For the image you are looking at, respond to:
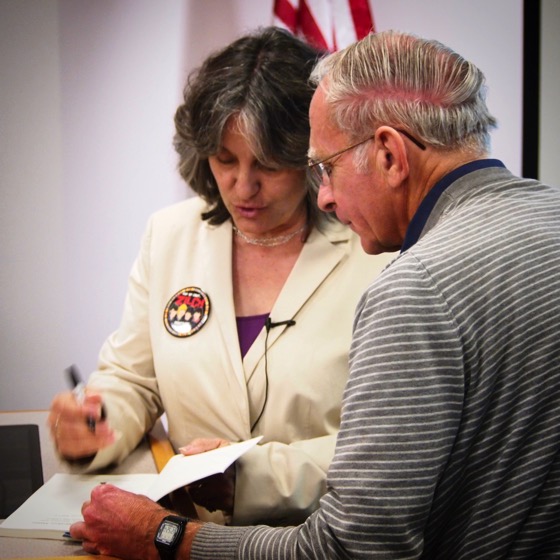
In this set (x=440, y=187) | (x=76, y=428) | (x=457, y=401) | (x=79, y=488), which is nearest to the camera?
(x=457, y=401)

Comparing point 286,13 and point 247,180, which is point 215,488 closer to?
point 247,180

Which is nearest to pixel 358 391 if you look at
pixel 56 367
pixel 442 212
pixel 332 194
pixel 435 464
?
pixel 435 464

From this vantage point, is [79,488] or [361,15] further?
[361,15]

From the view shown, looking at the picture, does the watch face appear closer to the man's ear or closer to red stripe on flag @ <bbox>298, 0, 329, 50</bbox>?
the man's ear

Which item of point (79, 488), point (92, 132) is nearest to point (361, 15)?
point (92, 132)

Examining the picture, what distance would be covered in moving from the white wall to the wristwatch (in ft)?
5.72

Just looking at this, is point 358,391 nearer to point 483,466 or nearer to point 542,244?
point 483,466

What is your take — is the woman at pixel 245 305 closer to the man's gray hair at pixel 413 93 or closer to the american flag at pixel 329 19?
the man's gray hair at pixel 413 93

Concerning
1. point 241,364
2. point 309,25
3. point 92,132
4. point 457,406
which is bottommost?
point 241,364

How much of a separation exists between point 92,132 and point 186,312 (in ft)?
4.21

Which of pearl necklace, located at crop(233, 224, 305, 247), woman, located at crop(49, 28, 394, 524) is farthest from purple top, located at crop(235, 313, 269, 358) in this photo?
pearl necklace, located at crop(233, 224, 305, 247)

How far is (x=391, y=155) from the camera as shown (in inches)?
50.5

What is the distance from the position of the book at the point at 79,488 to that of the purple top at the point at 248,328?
0.36 meters

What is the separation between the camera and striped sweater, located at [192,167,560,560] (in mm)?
1025
